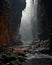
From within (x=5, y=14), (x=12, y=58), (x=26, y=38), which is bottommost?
(x=26, y=38)

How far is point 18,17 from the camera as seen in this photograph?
2403 inches

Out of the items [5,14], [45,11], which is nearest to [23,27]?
[45,11]

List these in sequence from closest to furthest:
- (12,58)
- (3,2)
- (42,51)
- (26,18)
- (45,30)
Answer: (12,58)
(42,51)
(3,2)
(45,30)
(26,18)

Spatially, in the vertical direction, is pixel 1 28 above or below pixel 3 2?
below

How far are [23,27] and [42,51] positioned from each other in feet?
245

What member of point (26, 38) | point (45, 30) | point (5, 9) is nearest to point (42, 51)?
point (5, 9)

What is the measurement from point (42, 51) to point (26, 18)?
86797 mm

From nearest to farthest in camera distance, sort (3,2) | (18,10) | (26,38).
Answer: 1. (3,2)
2. (18,10)
3. (26,38)

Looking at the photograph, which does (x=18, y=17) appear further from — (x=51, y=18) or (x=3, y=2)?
(x=3, y=2)

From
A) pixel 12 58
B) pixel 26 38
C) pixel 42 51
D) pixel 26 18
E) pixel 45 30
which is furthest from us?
pixel 26 18

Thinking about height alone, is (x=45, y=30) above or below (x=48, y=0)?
below

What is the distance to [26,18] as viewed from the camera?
117m

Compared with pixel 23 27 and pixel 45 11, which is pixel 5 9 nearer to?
pixel 45 11

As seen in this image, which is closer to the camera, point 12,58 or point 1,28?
point 12,58
